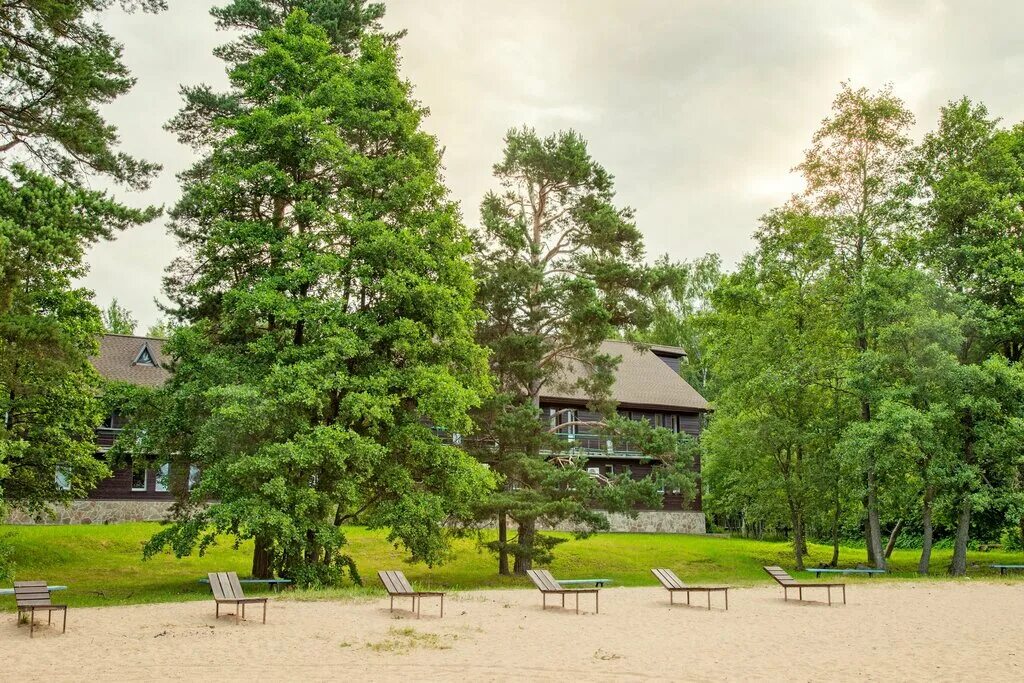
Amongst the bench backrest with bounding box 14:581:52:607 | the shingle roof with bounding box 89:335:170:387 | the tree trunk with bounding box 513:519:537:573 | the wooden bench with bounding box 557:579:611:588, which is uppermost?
the shingle roof with bounding box 89:335:170:387

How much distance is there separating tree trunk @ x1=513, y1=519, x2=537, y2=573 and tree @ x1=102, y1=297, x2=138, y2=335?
1880 inches

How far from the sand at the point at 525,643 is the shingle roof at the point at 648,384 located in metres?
28.2

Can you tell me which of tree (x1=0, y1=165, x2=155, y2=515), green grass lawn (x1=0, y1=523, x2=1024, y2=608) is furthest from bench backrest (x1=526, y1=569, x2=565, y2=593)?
tree (x1=0, y1=165, x2=155, y2=515)

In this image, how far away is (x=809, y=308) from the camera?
3544cm

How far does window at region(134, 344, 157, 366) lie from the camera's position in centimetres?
4206

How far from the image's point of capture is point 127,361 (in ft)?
139

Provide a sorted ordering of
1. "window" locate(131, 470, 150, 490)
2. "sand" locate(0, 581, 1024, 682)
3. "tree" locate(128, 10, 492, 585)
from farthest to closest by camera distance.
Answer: "window" locate(131, 470, 150, 490) → "tree" locate(128, 10, 492, 585) → "sand" locate(0, 581, 1024, 682)

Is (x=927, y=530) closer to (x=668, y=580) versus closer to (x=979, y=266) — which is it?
(x=979, y=266)

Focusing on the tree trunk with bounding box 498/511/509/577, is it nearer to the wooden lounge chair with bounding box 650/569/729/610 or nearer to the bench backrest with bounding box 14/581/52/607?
the wooden lounge chair with bounding box 650/569/729/610

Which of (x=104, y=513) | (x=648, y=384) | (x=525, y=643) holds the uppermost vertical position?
(x=648, y=384)

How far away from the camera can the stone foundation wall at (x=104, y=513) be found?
3628 centimetres

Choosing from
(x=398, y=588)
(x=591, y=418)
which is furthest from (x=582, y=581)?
(x=591, y=418)

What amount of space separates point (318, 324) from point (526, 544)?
10220 millimetres

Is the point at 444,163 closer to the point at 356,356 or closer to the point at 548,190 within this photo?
the point at 548,190
